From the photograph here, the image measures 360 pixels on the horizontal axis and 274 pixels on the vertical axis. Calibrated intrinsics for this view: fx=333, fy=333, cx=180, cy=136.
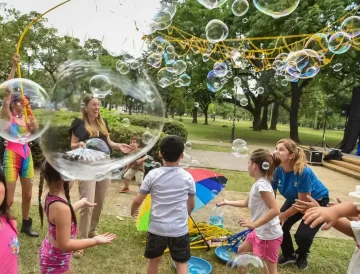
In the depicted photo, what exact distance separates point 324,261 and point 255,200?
173cm

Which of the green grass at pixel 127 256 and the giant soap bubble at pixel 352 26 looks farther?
the giant soap bubble at pixel 352 26

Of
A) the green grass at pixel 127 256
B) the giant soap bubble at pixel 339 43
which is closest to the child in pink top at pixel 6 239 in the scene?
the green grass at pixel 127 256

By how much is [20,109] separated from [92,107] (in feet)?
2.70

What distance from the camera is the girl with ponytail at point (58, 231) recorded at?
213cm

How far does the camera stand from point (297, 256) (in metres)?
4.00

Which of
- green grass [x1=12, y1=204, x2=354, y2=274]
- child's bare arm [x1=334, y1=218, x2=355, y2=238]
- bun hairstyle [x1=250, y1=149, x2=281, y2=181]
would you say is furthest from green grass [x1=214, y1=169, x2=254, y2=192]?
child's bare arm [x1=334, y1=218, x2=355, y2=238]

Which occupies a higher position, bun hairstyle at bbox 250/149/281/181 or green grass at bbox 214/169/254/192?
bun hairstyle at bbox 250/149/281/181

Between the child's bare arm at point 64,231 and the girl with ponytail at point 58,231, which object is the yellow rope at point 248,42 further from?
the child's bare arm at point 64,231

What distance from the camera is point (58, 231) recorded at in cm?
212

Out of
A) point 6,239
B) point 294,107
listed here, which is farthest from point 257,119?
point 6,239

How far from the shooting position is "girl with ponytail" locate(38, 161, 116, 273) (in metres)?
2.13

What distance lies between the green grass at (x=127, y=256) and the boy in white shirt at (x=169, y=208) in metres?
0.89

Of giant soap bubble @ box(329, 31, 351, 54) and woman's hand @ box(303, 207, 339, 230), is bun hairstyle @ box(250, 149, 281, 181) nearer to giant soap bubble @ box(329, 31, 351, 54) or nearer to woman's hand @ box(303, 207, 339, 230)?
woman's hand @ box(303, 207, 339, 230)

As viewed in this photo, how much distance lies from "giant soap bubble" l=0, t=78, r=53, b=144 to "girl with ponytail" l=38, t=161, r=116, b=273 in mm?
1168
